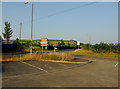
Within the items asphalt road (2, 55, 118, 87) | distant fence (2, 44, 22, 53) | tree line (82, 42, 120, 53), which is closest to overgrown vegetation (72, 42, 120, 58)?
tree line (82, 42, 120, 53)

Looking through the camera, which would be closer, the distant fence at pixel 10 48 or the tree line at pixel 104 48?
the tree line at pixel 104 48

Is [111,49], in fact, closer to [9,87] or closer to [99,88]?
[99,88]

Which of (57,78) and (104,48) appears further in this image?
(104,48)

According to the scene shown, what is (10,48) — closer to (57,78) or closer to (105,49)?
(105,49)

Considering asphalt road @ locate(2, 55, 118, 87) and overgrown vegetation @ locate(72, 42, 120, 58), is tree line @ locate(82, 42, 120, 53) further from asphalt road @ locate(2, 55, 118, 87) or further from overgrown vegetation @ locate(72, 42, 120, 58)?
asphalt road @ locate(2, 55, 118, 87)

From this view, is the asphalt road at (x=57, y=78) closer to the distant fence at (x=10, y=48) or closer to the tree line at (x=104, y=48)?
the tree line at (x=104, y=48)

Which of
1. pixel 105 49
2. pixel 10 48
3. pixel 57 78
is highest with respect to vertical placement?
pixel 10 48

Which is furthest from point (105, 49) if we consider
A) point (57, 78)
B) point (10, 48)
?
point (10, 48)

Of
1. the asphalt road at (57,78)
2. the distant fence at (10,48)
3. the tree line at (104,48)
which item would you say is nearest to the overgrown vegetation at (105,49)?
the tree line at (104,48)

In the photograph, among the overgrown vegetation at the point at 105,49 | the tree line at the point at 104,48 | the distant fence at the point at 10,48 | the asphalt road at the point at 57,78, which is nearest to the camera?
the asphalt road at the point at 57,78

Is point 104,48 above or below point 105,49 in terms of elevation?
above

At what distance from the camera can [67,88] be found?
236 inches

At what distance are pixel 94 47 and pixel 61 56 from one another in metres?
15.9

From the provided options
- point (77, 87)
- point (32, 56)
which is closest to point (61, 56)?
point (32, 56)
